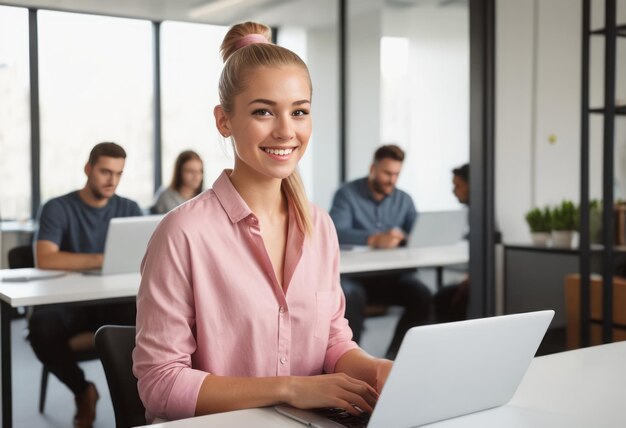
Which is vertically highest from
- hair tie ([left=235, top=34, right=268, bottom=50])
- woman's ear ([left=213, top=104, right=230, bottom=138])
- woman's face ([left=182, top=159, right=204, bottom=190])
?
hair tie ([left=235, top=34, right=268, bottom=50])

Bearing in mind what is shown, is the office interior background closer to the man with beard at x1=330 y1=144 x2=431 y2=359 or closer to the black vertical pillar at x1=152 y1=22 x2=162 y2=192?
the black vertical pillar at x1=152 y1=22 x2=162 y2=192

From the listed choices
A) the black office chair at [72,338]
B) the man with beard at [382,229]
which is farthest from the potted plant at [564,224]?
the black office chair at [72,338]

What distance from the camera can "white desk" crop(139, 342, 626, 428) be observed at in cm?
125

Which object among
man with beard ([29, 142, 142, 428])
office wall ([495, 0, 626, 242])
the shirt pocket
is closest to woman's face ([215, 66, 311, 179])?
Result: the shirt pocket

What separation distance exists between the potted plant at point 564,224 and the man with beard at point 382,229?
0.76m

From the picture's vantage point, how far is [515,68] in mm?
4277

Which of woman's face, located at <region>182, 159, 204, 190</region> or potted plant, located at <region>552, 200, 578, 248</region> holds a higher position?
woman's face, located at <region>182, 159, 204, 190</region>

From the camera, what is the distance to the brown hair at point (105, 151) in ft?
10.8

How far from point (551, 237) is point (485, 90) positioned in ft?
2.93

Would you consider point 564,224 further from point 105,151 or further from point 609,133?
point 105,151

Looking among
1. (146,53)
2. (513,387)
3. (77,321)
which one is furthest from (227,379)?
(146,53)

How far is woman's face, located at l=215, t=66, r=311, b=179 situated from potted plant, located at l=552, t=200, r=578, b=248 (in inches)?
116

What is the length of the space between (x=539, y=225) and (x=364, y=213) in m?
1.00

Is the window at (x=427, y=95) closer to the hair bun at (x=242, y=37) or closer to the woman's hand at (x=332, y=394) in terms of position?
the hair bun at (x=242, y=37)
